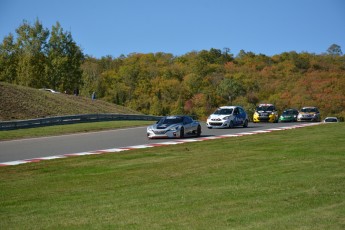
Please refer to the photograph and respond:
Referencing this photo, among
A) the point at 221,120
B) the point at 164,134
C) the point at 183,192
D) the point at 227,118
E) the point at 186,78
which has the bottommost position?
the point at 183,192

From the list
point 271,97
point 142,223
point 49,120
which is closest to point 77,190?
point 142,223

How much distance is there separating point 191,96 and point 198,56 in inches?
1223

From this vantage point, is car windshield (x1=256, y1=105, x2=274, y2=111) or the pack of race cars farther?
car windshield (x1=256, y1=105, x2=274, y2=111)

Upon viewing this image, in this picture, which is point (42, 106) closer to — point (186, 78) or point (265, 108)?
point (265, 108)

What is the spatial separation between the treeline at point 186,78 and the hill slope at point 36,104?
1180 cm

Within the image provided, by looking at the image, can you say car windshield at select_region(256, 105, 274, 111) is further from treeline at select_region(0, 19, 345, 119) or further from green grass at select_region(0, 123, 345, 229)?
treeline at select_region(0, 19, 345, 119)

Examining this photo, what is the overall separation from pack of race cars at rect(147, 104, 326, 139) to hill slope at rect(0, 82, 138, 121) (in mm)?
21085

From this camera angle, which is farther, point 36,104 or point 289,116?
point 36,104

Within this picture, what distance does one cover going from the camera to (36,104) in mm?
53344

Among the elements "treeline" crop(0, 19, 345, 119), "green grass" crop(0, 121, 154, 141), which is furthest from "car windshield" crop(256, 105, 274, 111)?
"treeline" crop(0, 19, 345, 119)

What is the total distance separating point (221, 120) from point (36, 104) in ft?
87.6

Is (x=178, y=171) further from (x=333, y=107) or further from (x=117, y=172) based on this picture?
(x=333, y=107)

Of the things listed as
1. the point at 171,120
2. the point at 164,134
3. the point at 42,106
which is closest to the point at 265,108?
the point at 171,120

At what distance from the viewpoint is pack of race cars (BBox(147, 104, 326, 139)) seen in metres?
25.6
